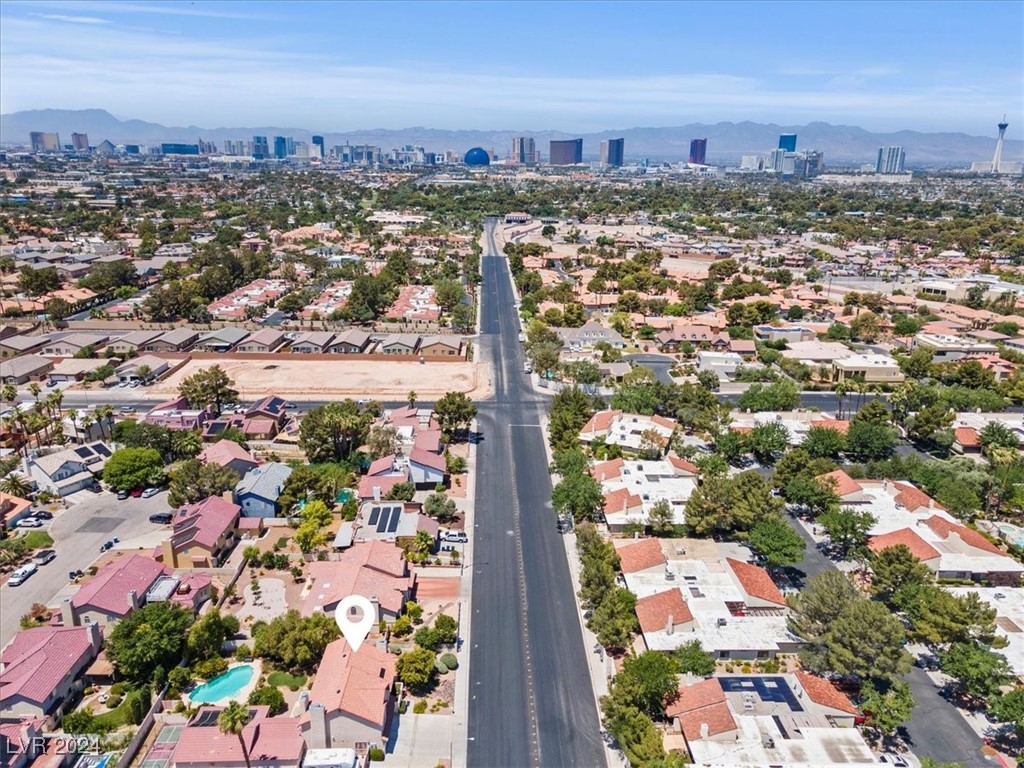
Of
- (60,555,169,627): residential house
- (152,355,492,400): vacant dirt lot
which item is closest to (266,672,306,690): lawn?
(60,555,169,627): residential house

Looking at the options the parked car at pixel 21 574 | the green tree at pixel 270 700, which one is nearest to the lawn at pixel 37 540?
the parked car at pixel 21 574

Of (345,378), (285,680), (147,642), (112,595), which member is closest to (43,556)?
(112,595)

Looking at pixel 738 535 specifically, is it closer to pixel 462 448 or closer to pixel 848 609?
pixel 848 609

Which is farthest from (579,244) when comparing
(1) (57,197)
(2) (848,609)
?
(1) (57,197)

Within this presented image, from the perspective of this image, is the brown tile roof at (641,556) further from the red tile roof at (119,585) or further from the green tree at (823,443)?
the red tile roof at (119,585)

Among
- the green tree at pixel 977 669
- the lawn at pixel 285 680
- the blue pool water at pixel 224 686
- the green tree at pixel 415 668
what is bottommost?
the blue pool water at pixel 224 686

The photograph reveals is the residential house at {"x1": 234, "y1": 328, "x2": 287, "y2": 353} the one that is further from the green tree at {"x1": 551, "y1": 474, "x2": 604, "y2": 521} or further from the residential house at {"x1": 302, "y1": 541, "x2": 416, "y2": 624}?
the green tree at {"x1": 551, "y1": 474, "x2": 604, "y2": 521}

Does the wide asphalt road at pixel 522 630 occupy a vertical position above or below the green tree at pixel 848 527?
below

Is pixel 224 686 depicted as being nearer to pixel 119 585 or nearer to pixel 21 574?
pixel 119 585
